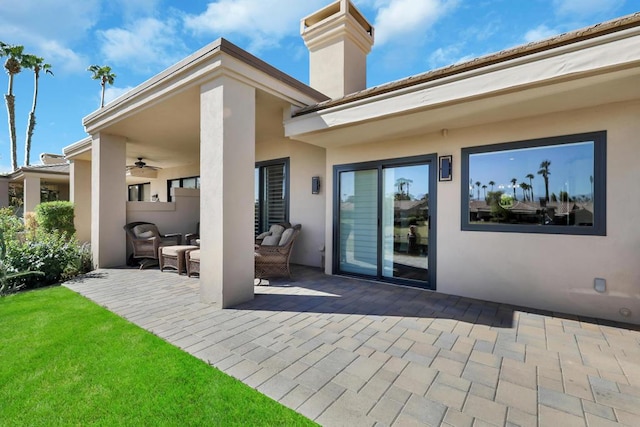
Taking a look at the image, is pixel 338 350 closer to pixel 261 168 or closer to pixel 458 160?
pixel 458 160

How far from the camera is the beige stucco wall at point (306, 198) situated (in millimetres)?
7250

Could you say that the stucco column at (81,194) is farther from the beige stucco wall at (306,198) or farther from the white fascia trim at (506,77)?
the white fascia trim at (506,77)

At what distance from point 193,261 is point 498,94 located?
5781 millimetres

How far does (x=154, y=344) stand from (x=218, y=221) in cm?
174

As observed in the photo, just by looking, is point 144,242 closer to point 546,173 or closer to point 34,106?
point 546,173

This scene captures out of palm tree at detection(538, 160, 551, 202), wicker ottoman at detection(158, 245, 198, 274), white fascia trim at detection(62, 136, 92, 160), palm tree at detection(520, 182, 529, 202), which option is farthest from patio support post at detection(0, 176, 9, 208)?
palm tree at detection(538, 160, 551, 202)

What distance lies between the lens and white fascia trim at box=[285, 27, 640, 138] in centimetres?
280

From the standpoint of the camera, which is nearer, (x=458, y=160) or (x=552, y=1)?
(x=458, y=160)

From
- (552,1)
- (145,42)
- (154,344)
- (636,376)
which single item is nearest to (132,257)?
(154,344)

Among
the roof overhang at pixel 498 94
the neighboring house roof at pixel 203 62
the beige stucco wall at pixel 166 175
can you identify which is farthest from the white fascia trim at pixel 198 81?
the beige stucco wall at pixel 166 175

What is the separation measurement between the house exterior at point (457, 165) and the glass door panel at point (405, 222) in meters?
0.03

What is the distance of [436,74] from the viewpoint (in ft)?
12.4

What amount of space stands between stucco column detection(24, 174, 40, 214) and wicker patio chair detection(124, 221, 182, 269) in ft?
30.8

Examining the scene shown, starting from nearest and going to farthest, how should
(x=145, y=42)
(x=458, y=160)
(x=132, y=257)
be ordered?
1. (x=458, y=160)
2. (x=132, y=257)
3. (x=145, y=42)
